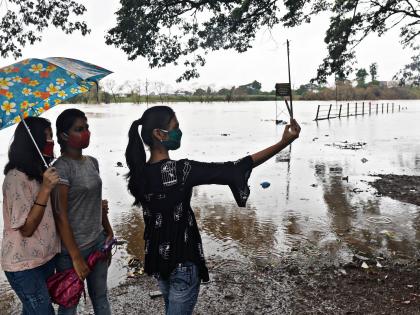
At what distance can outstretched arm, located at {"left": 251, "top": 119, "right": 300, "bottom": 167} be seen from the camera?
207cm

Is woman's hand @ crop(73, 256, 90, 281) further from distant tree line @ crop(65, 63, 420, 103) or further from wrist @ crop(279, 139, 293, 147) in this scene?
distant tree line @ crop(65, 63, 420, 103)

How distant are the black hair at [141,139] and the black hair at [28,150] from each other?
19.5 inches

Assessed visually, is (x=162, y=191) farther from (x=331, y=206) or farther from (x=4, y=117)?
(x=331, y=206)

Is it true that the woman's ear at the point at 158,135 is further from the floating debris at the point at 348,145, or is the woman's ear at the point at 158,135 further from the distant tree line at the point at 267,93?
the distant tree line at the point at 267,93

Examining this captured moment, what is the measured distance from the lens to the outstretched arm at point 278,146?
2.07 metres

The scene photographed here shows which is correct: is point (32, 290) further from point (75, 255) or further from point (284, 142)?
point (284, 142)

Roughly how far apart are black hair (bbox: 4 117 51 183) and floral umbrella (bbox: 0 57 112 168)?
59 millimetres

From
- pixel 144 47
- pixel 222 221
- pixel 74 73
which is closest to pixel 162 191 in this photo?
pixel 74 73

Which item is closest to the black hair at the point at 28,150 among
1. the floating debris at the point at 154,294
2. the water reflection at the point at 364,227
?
the floating debris at the point at 154,294

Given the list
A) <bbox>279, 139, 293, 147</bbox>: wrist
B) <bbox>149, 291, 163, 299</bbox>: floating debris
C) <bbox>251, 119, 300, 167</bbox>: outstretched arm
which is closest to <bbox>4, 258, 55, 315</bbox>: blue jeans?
<bbox>251, 119, 300, 167</bbox>: outstretched arm

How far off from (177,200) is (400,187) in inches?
319

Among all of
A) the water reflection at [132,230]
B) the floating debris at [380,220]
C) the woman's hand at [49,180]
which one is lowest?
the floating debris at [380,220]

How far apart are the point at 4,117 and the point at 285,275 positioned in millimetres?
3303

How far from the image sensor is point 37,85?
2.31 meters
